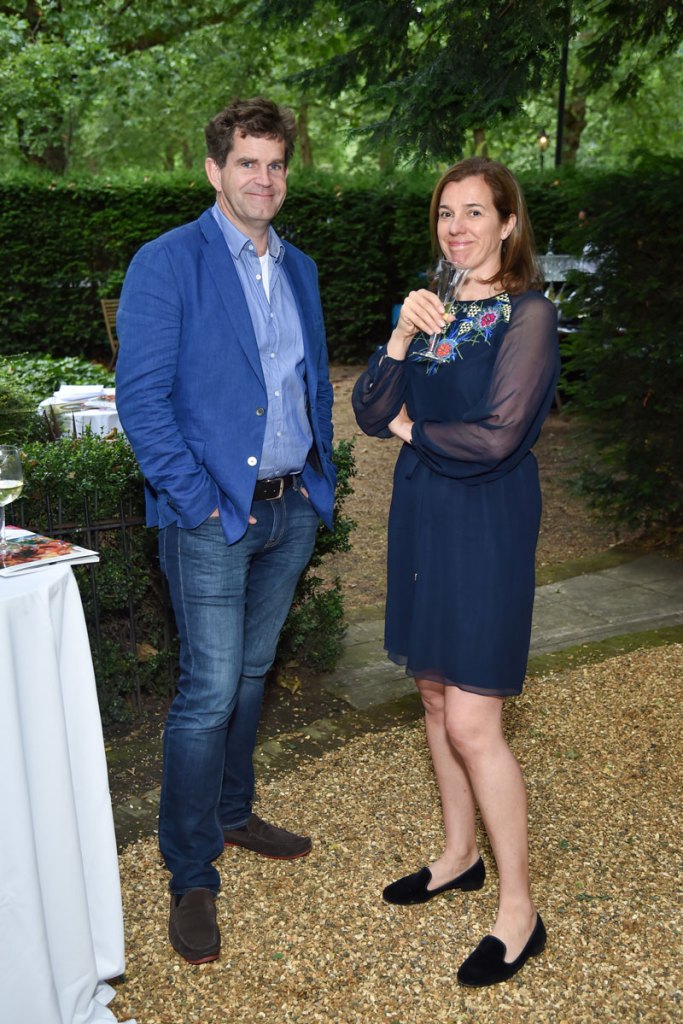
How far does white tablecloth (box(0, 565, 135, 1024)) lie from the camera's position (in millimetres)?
2479

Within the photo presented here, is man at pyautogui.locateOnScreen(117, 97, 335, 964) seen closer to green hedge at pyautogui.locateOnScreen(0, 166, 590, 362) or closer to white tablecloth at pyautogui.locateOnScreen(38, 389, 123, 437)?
white tablecloth at pyautogui.locateOnScreen(38, 389, 123, 437)

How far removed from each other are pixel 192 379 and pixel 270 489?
39 centimetres

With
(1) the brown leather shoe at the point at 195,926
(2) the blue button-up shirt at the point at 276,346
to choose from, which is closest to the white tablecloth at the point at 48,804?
(1) the brown leather shoe at the point at 195,926

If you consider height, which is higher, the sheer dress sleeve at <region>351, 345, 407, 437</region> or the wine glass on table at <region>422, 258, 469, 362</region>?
the wine glass on table at <region>422, 258, 469, 362</region>

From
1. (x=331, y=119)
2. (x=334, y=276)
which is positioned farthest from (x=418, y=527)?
(x=331, y=119)

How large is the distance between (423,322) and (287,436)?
0.58 metres

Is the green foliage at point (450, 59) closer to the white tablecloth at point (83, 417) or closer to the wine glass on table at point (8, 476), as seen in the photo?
the white tablecloth at point (83, 417)

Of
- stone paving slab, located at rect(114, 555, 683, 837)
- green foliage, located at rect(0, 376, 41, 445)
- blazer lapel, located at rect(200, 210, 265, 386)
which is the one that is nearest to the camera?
blazer lapel, located at rect(200, 210, 265, 386)

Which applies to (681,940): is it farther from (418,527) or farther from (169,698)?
(169,698)

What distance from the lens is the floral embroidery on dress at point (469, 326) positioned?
9.27 feet

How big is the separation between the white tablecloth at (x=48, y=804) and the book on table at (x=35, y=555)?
0.03m

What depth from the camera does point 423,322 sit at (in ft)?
9.06

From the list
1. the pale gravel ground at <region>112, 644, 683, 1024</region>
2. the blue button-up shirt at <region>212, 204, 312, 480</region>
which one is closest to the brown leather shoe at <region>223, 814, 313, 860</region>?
the pale gravel ground at <region>112, 644, 683, 1024</region>

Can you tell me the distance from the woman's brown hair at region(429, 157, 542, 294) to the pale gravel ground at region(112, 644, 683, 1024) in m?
1.90
